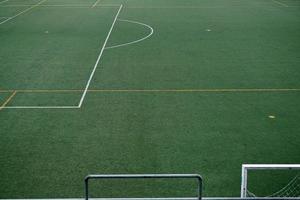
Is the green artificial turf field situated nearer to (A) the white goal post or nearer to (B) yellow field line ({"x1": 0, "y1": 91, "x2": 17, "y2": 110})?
(B) yellow field line ({"x1": 0, "y1": 91, "x2": 17, "y2": 110})

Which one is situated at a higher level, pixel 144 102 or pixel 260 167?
pixel 260 167

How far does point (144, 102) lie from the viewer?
13594 mm

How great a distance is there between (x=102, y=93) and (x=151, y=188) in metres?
5.92

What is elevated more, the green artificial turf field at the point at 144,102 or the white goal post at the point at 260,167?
the white goal post at the point at 260,167

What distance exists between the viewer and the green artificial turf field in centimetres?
977

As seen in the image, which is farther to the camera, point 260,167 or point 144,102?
point 144,102

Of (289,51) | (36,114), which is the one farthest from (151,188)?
(289,51)

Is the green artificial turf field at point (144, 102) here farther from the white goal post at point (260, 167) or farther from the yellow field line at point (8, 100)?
the white goal post at point (260, 167)

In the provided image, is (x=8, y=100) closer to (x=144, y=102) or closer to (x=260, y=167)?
(x=144, y=102)

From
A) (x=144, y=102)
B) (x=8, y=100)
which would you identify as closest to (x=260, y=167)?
(x=144, y=102)

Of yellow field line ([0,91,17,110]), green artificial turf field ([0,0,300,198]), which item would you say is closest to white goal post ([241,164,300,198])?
green artificial turf field ([0,0,300,198])

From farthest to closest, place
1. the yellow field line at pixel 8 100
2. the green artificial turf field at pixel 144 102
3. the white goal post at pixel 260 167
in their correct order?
the yellow field line at pixel 8 100, the green artificial turf field at pixel 144 102, the white goal post at pixel 260 167

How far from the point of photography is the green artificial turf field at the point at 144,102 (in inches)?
385

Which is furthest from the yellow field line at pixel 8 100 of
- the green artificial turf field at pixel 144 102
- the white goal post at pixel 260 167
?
the white goal post at pixel 260 167
